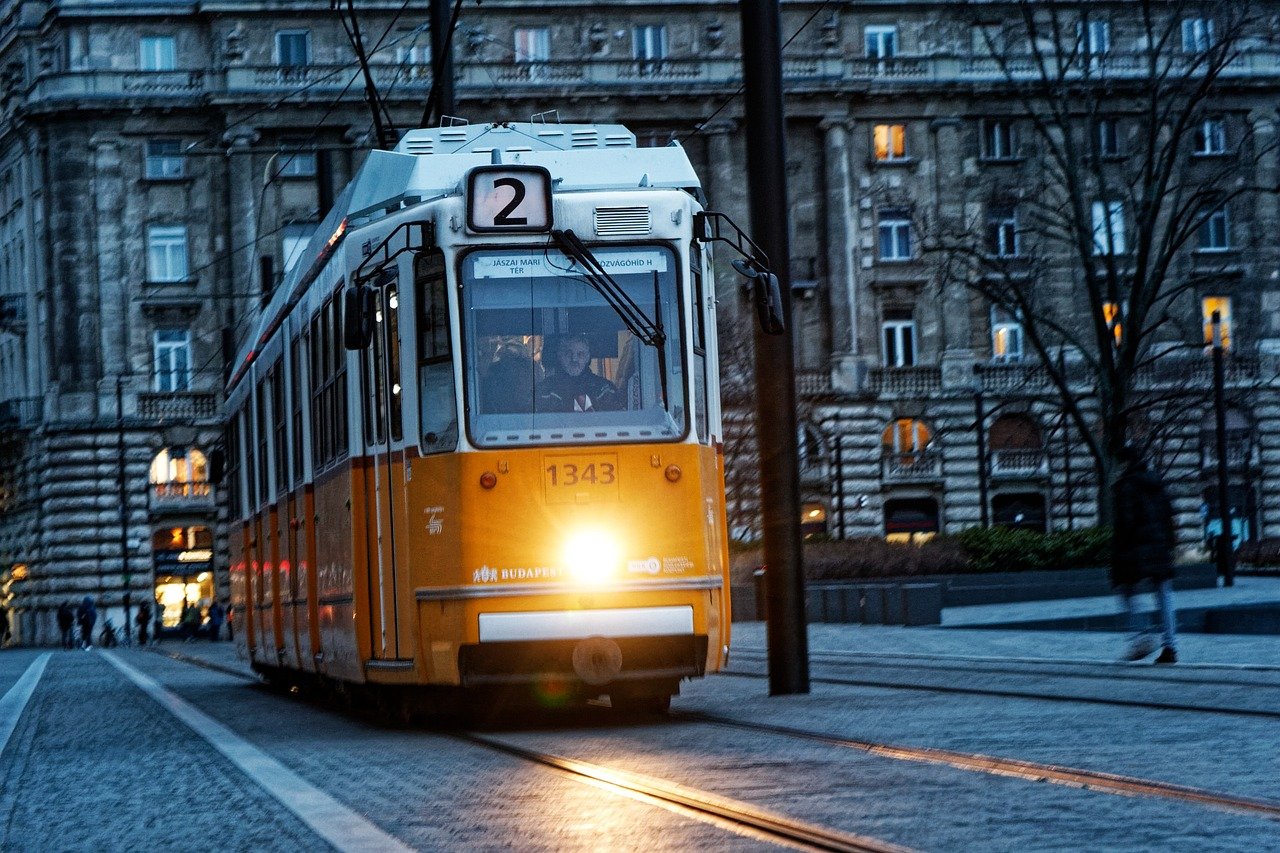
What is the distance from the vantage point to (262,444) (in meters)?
21.0

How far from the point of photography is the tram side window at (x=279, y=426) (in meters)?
19.2

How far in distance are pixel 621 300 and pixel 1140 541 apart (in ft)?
22.2

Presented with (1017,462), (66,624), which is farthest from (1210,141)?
(66,624)

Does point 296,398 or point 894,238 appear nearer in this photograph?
point 296,398

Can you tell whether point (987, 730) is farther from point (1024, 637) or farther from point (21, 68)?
point (21, 68)

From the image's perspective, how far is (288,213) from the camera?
71562mm

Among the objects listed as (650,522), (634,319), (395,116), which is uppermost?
(395,116)

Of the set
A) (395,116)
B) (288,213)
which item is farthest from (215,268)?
(395,116)

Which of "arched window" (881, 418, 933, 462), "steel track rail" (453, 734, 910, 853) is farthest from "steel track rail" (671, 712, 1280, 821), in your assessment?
"arched window" (881, 418, 933, 462)

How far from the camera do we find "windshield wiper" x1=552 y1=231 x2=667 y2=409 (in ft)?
46.2

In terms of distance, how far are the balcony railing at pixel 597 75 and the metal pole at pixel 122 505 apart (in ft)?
29.5

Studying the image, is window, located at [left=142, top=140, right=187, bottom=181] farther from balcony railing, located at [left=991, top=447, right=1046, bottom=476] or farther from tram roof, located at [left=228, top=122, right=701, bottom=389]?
tram roof, located at [left=228, top=122, right=701, bottom=389]

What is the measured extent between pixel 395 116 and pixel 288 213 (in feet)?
14.6

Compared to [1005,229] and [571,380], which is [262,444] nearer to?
[571,380]
